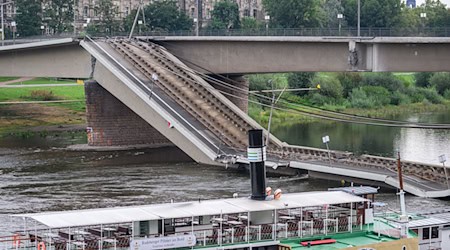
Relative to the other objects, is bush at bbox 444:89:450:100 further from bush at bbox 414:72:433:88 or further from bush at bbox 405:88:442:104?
bush at bbox 414:72:433:88

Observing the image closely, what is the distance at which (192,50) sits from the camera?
81.4m

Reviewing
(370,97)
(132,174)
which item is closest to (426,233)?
(132,174)

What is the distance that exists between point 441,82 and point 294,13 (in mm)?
16995

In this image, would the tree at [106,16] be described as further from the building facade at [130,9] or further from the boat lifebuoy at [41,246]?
the boat lifebuoy at [41,246]

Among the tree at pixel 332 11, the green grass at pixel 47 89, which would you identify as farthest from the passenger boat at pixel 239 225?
A: the tree at pixel 332 11

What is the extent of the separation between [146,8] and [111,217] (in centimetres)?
10104

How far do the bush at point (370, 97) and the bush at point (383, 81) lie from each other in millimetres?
2058

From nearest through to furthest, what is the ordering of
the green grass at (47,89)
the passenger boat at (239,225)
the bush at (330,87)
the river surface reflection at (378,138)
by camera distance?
A: 1. the passenger boat at (239,225)
2. the river surface reflection at (378,138)
3. the green grass at (47,89)
4. the bush at (330,87)

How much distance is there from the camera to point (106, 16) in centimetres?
13700

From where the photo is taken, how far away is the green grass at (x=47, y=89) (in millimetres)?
106463

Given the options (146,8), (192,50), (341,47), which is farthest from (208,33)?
(146,8)

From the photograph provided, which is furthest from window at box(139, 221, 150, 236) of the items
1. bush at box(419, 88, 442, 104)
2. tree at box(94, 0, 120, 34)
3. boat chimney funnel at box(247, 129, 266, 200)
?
tree at box(94, 0, 120, 34)

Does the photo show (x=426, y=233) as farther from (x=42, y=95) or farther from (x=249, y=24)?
(x=249, y=24)

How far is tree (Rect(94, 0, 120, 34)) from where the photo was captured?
132m
